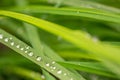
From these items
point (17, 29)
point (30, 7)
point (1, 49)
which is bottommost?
point (1, 49)

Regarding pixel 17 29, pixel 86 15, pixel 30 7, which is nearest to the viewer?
pixel 86 15

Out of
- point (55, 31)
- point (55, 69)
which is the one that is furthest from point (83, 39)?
point (55, 69)

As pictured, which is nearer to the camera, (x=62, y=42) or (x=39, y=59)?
(x=39, y=59)

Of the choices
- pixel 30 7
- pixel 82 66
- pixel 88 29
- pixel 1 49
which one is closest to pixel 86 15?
pixel 82 66

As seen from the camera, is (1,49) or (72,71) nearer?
(72,71)

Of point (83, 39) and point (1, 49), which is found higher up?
point (83, 39)

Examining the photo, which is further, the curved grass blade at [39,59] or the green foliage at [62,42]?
the curved grass blade at [39,59]

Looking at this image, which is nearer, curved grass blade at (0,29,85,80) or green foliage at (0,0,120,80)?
green foliage at (0,0,120,80)

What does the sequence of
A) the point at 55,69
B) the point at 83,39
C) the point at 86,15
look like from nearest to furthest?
1. the point at 83,39
2. the point at 55,69
3. the point at 86,15

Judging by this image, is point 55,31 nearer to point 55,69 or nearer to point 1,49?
point 55,69

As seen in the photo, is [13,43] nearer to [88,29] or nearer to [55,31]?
[55,31]
